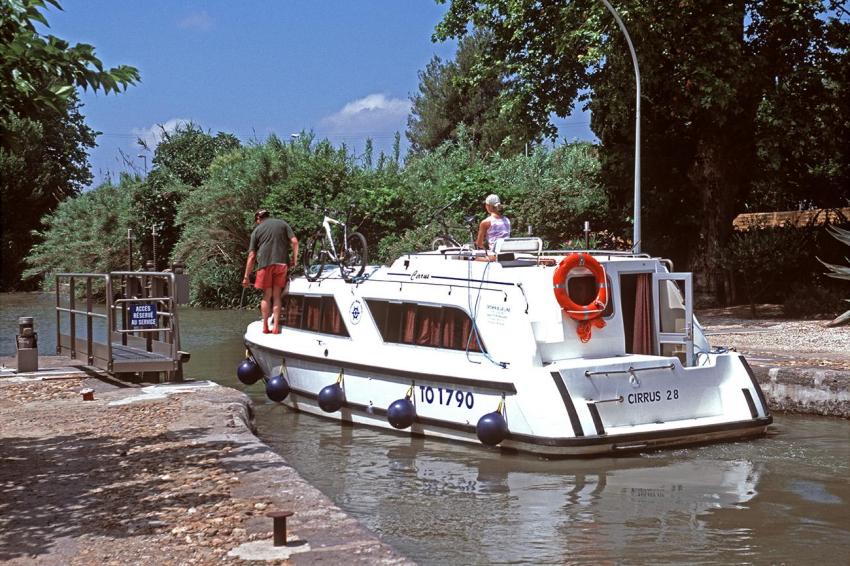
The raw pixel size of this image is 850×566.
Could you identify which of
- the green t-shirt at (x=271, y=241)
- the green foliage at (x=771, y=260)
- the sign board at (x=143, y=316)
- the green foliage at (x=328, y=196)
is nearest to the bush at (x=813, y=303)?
the green foliage at (x=771, y=260)

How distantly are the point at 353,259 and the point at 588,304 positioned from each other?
13.1 feet

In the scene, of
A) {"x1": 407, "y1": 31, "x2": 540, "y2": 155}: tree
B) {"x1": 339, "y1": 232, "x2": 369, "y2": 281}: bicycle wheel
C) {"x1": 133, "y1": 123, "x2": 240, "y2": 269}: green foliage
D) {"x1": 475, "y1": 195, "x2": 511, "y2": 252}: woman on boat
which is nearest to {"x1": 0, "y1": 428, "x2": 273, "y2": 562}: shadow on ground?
{"x1": 339, "y1": 232, "x2": 369, "y2": 281}: bicycle wheel

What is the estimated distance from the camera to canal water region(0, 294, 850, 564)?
27.2 ft

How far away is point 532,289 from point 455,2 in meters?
19.1

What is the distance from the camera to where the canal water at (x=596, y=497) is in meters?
8.28

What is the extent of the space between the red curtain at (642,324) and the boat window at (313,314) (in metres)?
3.86

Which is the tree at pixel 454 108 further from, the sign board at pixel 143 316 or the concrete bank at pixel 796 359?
the sign board at pixel 143 316

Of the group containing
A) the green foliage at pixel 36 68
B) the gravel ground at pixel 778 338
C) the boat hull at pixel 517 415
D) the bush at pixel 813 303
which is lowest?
the boat hull at pixel 517 415

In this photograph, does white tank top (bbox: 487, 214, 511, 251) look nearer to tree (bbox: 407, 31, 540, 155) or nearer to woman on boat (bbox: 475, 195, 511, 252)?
woman on boat (bbox: 475, 195, 511, 252)

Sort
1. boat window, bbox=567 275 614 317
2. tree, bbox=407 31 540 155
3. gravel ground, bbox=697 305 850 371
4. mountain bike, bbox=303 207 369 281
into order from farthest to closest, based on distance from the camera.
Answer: tree, bbox=407 31 540 155, gravel ground, bbox=697 305 850 371, mountain bike, bbox=303 207 369 281, boat window, bbox=567 275 614 317

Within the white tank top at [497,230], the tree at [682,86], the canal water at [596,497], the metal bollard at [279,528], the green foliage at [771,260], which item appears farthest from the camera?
the green foliage at [771,260]

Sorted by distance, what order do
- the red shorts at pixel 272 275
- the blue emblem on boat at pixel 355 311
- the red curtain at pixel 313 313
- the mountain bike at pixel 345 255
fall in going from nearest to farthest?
the blue emblem on boat at pixel 355 311 → the mountain bike at pixel 345 255 → the red curtain at pixel 313 313 → the red shorts at pixel 272 275

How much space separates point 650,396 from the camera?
1182cm

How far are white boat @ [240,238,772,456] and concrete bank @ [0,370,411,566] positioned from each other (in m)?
2.13
